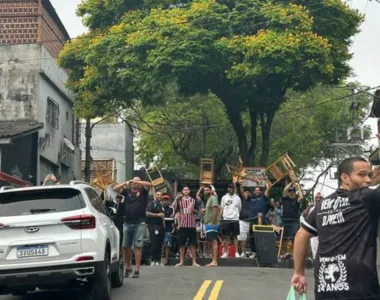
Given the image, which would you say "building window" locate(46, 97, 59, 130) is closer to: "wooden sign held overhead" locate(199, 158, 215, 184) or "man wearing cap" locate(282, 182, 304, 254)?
"wooden sign held overhead" locate(199, 158, 215, 184)

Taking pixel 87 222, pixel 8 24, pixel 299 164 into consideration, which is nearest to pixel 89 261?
pixel 87 222

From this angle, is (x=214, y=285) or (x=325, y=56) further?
(x=325, y=56)

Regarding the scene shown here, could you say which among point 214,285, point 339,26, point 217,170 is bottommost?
point 214,285

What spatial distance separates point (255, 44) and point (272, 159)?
13212 mm

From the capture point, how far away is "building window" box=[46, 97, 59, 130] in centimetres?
2889

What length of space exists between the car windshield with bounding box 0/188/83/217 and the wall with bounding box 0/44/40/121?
1818cm

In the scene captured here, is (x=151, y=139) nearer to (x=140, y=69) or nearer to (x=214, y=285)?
(x=140, y=69)

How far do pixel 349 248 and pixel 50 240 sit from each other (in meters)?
5.10

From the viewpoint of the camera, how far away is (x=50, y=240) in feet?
28.8

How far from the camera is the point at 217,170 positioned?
122 feet

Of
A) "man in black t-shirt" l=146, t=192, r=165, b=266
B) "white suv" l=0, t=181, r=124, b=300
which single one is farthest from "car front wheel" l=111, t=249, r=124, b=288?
"man in black t-shirt" l=146, t=192, r=165, b=266

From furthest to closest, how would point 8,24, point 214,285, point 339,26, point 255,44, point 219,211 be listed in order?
1. point 8,24
2. point 339,26
3. point 255,44
4. point 219,211
5. point 214,285

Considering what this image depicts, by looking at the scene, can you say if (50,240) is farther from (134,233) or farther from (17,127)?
(17,127)

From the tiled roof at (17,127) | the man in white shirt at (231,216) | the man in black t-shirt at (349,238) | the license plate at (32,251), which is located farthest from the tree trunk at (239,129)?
the man in black t-shirt at (349,238)
